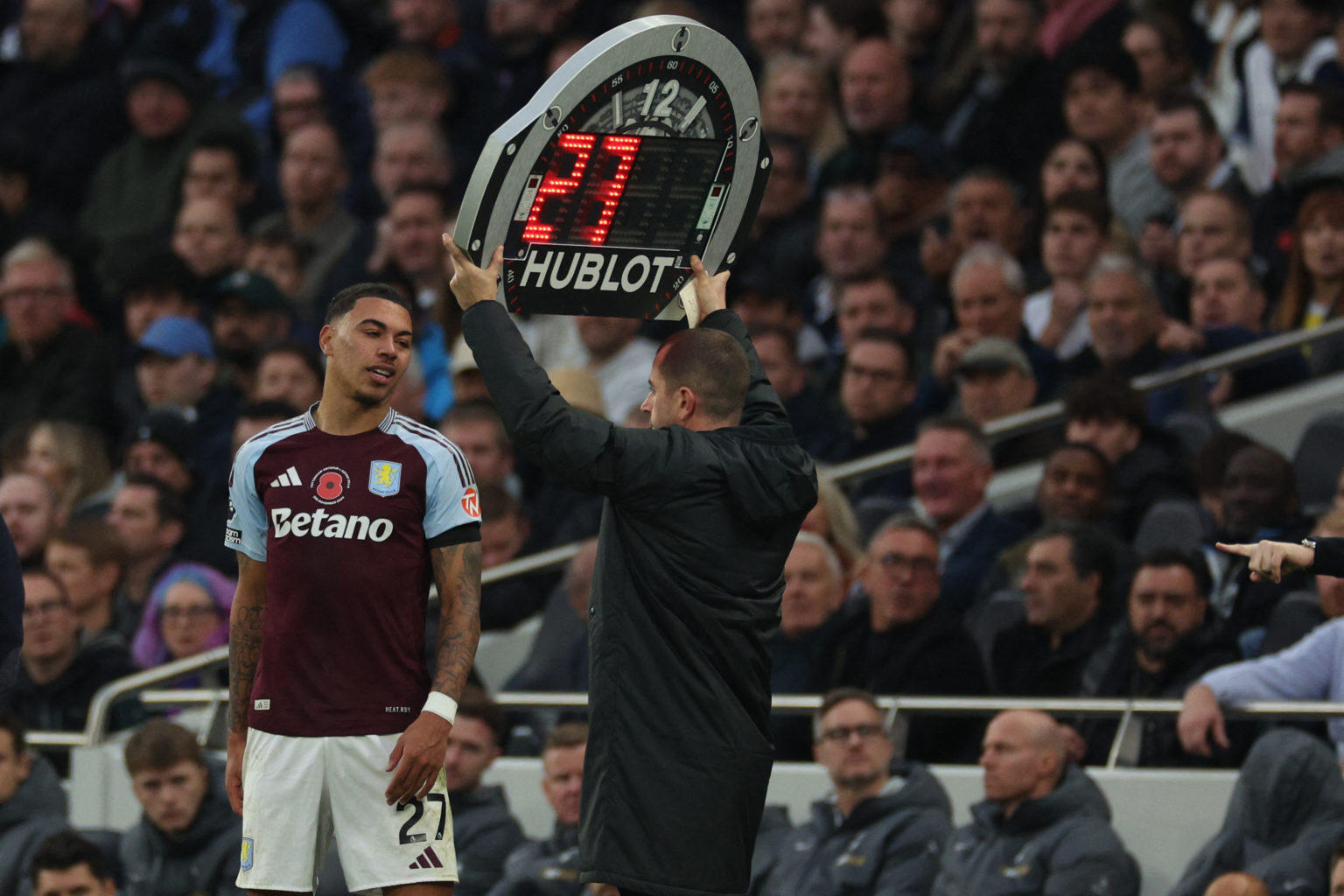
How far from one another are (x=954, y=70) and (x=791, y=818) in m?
5.65

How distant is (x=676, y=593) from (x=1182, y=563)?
360cm

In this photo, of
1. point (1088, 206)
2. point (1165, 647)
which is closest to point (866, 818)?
point (1165, 647)

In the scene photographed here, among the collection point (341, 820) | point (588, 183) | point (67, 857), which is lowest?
point (67, 857)

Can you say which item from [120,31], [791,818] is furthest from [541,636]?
[120,31]

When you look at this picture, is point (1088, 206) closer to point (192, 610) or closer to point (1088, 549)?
point (1088, 549)

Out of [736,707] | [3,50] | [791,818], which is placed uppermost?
[3,50]

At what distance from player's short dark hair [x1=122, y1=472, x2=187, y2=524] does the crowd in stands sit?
31 mm

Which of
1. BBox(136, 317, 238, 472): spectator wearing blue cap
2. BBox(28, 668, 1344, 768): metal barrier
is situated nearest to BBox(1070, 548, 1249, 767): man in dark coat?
BBox(28, 668, 1344, 768): metal barrier

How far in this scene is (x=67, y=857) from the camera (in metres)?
8.77

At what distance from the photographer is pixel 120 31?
16969 millimetres

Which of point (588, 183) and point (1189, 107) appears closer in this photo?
point (588, 183)

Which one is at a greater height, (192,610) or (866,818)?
(192,610)

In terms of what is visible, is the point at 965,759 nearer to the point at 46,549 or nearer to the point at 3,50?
the point at 46,549

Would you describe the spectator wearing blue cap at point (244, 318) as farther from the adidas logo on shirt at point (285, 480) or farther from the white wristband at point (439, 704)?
the white wristband at point (439, 704)
